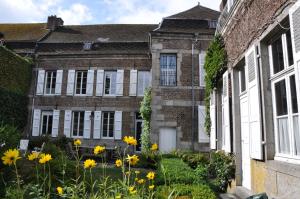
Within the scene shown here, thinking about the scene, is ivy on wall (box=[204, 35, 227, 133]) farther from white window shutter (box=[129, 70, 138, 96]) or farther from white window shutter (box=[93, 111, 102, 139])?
white window shutter (box=[93, 111, 102, 139])

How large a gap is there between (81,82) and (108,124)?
3287 millimetres

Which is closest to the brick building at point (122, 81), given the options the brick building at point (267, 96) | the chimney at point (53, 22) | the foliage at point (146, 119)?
the foliage at point (146, 119)

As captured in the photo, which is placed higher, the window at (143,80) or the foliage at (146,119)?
the window at (143,80)

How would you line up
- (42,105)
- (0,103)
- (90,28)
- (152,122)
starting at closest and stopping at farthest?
(152,122) < (0,103) < (42,105) < (90,28)

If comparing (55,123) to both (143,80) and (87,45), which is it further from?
(143,80)

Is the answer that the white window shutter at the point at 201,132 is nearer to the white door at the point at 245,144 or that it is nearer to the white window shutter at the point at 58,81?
the white door at the point at 245,144

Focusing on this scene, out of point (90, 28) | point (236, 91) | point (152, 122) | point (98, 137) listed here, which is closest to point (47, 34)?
point (90, 28)

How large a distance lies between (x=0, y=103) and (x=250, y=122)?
47.3 feet

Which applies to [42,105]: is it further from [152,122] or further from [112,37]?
[152,122]

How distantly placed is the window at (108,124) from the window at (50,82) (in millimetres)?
3971

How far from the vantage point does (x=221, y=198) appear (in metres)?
6.01

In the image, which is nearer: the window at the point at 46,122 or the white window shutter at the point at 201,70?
the white window shutter at the point at 201,70

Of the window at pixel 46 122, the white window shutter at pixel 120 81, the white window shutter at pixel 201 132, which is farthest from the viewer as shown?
the window at pixel 46 122

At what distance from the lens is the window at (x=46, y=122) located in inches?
696
